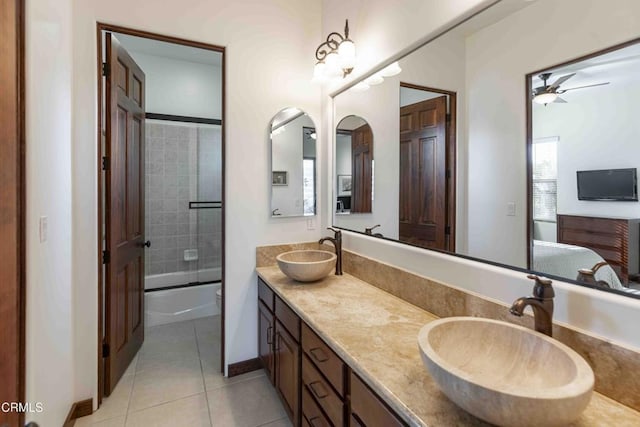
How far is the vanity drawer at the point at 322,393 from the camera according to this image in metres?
1.24

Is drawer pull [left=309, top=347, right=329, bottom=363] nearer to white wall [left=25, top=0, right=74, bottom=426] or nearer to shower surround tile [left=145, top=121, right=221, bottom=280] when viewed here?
white wall [left=25, top=0, right=74, bottom=426]

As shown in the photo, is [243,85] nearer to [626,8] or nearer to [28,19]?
[28,19]

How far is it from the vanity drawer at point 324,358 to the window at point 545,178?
95 centimetres

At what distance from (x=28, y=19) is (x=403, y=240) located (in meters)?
1.95

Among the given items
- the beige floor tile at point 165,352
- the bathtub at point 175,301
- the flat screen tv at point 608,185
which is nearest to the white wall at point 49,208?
the beige floor tile at point 165,352

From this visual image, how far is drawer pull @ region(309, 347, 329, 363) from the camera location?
134 cm

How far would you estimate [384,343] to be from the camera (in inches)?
47.7

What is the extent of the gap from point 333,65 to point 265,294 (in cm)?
165

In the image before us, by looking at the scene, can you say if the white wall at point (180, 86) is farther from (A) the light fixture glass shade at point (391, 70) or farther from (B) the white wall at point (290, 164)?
(A) the light fixture glass shade at point (391, 70)

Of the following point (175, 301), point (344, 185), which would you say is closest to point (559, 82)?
point (344, 185)

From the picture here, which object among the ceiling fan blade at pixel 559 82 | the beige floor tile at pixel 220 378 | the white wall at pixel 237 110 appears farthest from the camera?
the beige floor tile at pixel 220 378

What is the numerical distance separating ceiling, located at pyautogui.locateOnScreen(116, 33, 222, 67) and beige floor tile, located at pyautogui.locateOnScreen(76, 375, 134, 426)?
3067mm

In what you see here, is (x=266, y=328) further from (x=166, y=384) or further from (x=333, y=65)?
(x=333, y=65)

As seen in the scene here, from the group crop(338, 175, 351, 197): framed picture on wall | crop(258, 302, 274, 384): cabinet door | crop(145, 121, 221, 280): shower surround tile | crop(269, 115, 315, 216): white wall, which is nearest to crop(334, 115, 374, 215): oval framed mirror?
crop(338, 175, 351, 197): framed picture on wall
